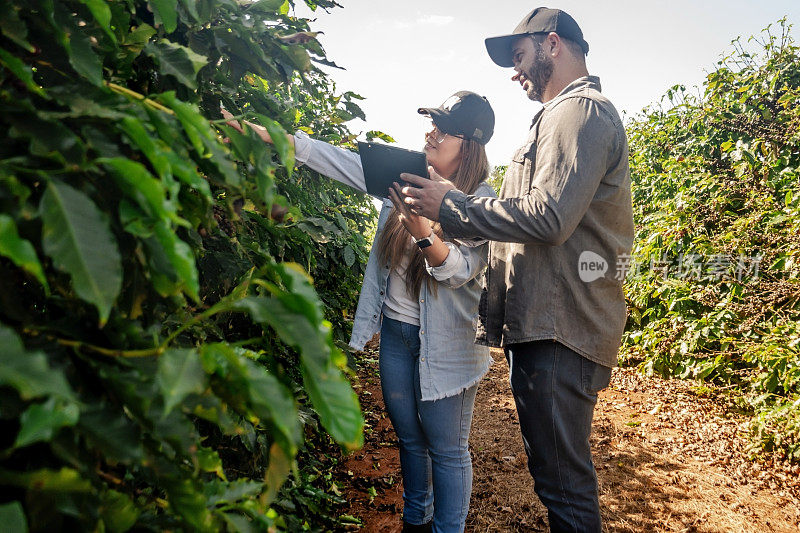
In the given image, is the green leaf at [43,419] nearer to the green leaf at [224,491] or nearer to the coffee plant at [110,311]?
the coffee plant at [110,311]

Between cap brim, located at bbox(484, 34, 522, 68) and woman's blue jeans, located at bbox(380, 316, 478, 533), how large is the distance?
1.27m

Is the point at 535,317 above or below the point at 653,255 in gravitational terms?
below

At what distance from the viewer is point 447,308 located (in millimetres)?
2121

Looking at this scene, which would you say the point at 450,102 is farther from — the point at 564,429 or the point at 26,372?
the point at 26,372

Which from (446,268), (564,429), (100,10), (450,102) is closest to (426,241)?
(446,268)

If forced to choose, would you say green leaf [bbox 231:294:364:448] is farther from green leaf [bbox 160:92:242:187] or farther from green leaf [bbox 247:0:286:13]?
green leaf [bbox 247:0:286:13]

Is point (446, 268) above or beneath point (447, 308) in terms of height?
above

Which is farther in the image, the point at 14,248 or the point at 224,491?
the point at 224,491

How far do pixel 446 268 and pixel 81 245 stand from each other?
60.9 inches

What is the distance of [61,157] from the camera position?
531mm

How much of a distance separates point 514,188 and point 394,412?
3.53 feet

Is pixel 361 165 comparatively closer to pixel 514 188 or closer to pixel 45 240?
pixel 514 188

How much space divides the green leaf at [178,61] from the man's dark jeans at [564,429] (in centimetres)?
146

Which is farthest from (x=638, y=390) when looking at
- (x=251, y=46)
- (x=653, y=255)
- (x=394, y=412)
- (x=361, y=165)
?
(x=251, y=46)
